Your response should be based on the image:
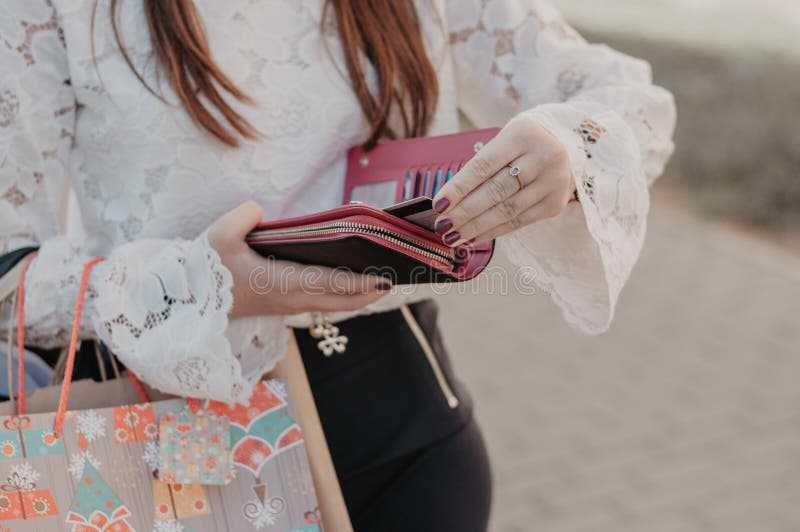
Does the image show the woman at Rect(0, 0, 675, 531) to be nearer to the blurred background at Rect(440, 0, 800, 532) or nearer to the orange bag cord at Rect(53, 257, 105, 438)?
the orange bag cord at Rect(53, 257, 105, 438)

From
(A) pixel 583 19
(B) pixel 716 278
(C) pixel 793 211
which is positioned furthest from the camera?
(A) pixel 583 19

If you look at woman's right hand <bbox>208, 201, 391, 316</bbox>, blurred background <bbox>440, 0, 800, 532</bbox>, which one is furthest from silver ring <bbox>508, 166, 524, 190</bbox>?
blurred background <bbox>440, 0, 800, 532</bbox>

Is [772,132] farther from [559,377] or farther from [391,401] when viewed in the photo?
[391,401]

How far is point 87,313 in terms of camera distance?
1334mm

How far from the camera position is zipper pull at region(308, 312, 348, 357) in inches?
55.4

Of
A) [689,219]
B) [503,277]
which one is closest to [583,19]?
[689,219]

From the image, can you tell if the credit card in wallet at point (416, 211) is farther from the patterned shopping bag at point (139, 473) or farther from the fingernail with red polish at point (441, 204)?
the patterned shopping bag at point (139, 473)

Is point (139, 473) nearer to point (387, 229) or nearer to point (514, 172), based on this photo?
point (387, 229)

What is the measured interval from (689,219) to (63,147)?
5675mm

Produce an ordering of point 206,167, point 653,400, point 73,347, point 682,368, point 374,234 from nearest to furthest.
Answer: point 374,234 < point 73,347 < point 206,167 < point 653,400 < point 682,368

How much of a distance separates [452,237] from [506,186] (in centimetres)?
9

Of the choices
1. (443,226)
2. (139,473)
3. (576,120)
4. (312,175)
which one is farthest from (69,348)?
(576,120)

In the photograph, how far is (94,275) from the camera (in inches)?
52.0

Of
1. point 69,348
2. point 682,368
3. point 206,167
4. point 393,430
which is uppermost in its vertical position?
point 206,167
